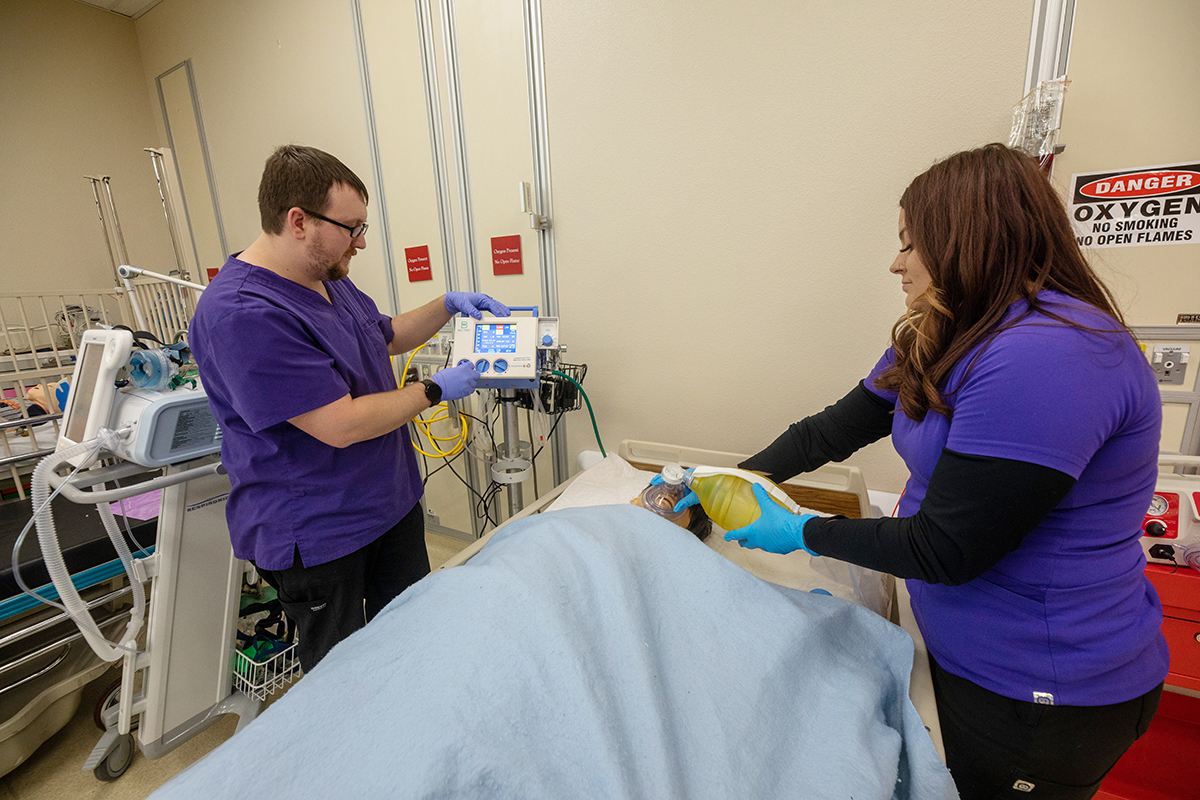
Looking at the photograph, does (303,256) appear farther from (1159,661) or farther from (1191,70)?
(1191,70)

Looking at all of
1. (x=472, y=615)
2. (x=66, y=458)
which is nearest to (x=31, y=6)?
(x=66, y=458)

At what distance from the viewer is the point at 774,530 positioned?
0.90 metres

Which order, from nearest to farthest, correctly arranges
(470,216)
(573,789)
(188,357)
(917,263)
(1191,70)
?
1. (573,789)
2. (917,263)
3. (1191,70)
4. (188,357)
5. (470,216)

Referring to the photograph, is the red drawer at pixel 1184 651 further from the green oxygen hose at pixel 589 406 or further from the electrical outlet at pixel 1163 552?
the green oxygen hose at pixel 589 406

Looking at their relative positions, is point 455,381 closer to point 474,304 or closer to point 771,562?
point 474,304

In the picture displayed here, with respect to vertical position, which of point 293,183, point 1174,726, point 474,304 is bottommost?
point 1174,726

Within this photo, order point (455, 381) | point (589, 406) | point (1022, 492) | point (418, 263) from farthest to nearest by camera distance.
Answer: point (418, 263) → point (589, 406) → point (455, 381) → point (1022, 492)

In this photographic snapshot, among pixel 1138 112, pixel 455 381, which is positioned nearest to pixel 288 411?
pixel 455 381

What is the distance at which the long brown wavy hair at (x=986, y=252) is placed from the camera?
660mm

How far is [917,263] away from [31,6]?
14.2ft

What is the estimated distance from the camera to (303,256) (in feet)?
3.53

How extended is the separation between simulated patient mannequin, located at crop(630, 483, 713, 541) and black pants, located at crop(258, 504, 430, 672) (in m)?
0.67

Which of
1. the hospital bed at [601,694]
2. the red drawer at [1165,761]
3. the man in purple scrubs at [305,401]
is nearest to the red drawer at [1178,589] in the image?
the red drawer at [1165,761]

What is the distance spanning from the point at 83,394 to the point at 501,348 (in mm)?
978
